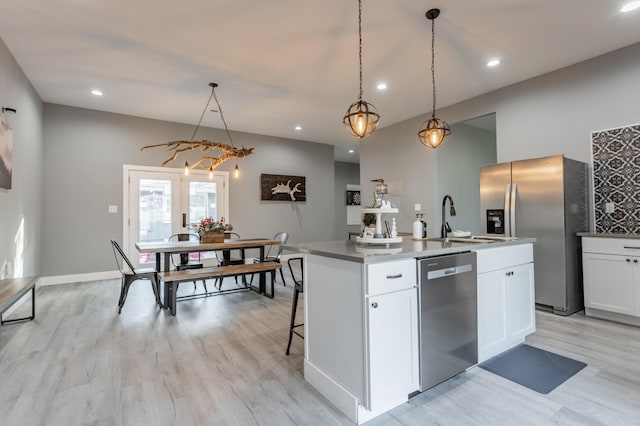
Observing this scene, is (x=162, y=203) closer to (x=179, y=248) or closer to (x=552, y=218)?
(x=179, y=248)

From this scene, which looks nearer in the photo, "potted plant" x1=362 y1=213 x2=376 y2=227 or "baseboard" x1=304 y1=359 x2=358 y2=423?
"baseboard" x1=304 y1=359 x2=358 y2=423

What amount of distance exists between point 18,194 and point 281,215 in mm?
4432

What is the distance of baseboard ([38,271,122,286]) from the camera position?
4926 mm

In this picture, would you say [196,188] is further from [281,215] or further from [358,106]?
[358,106]

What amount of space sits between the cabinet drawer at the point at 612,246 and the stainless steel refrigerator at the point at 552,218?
137 mm

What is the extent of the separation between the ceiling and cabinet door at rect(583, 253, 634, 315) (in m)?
2.30

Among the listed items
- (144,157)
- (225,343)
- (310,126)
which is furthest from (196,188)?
(225,343)

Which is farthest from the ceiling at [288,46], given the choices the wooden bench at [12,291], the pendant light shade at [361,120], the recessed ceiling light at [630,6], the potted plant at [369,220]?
the wooden bench at [12,291]

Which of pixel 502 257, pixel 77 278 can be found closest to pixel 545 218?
pixel 502 257

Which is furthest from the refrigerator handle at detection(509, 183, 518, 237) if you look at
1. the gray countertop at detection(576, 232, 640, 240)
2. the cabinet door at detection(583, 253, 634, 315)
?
the cabinet door at detection(583, 253, 634, 315)

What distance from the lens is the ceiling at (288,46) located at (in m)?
2.75

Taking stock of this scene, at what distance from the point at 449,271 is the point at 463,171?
176 inches

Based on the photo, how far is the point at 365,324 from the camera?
1.65m

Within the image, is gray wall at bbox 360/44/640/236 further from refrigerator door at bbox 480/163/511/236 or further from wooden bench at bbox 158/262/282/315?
wooden bench at bbox 158/262/282/315
